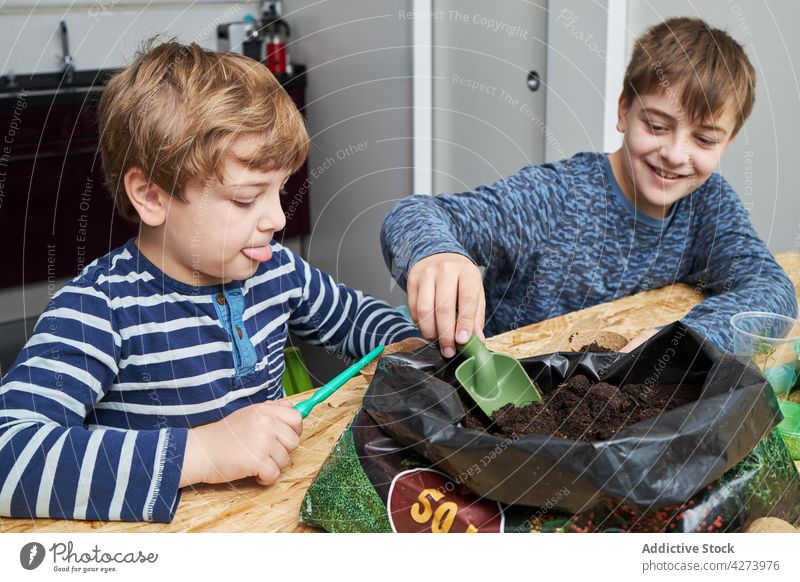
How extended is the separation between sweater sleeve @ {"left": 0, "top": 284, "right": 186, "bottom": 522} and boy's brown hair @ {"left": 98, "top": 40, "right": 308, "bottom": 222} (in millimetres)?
226

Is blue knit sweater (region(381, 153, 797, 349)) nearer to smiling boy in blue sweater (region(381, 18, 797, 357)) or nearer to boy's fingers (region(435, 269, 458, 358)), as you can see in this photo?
smiling boy in blue sweater (region(381, 18, 797, 357))

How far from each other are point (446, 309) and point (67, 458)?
374mm

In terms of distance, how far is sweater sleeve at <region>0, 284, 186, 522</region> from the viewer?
0.63m

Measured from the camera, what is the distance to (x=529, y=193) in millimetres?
1229

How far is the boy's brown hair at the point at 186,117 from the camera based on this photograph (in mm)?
811

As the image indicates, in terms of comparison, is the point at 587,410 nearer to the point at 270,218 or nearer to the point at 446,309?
the point at 446,309

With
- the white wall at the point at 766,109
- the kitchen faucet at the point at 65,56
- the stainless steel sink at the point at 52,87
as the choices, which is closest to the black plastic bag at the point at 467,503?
the white wall at the point at 766,109

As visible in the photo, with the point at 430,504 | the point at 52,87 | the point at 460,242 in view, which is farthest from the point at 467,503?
the point at 52,87

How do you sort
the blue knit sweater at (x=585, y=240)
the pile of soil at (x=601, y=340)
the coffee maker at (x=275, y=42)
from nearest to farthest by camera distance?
1. the pile of soil at (x=601, y=340)
2. the blue knit sweater at (x=585, y=240)
3. the coffee maker at (x=275, y=42)

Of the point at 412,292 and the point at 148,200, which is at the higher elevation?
the point at 148,200

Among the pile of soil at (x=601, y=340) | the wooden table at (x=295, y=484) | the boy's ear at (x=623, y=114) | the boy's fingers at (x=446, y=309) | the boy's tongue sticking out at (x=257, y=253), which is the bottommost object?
the wooden table at (x=295, y=484)

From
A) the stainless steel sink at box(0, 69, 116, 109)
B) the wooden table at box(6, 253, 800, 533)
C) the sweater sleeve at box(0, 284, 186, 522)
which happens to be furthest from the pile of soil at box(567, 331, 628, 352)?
the stainless steel sink at box(0, 69, 116, 109)

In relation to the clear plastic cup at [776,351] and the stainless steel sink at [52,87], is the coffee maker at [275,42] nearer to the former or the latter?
the stainless steel sink at [52,87]

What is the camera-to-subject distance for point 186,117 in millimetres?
819
